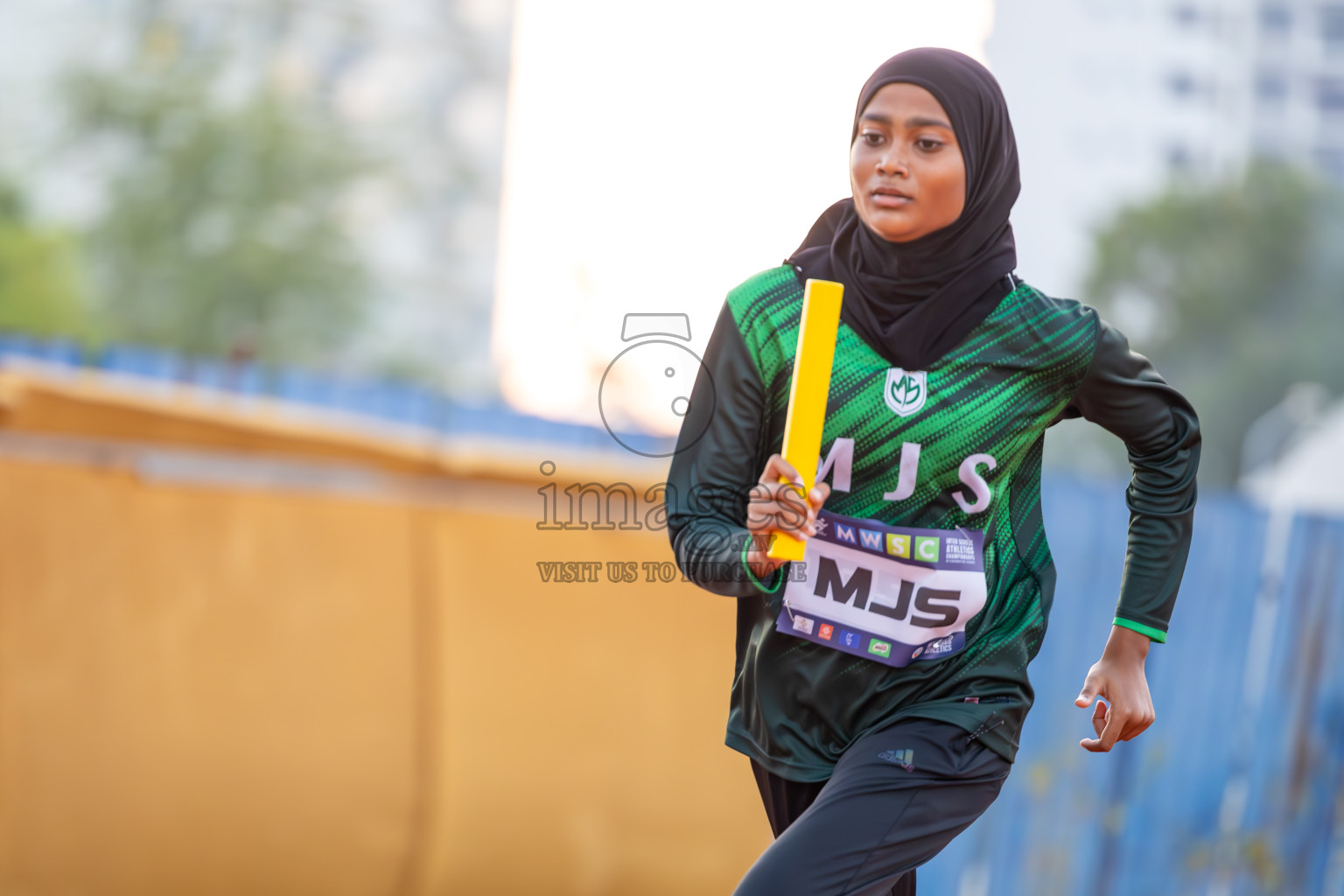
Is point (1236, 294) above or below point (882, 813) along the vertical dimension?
above

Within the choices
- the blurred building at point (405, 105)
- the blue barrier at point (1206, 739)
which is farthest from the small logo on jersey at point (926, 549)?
the blurred building at point (405, 105)

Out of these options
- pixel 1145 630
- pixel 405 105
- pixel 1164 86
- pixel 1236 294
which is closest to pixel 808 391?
pixel 1145 630

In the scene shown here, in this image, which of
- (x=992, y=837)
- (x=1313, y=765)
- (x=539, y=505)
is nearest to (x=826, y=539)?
(x=539, y=505)

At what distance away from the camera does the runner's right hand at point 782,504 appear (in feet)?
7.38

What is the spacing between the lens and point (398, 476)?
4891 mm

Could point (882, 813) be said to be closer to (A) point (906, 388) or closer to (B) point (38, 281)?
(A) point (906, 388)

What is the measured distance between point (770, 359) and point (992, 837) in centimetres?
353

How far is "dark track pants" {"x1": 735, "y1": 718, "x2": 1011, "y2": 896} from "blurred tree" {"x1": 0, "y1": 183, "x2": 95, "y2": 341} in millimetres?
44068

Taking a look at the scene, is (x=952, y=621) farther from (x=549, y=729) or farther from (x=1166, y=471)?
(x=549, y=729)

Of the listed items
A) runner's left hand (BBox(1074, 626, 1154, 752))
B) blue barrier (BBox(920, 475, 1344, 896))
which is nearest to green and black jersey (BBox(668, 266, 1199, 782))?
runner's left hand (BBox(1074, 626, 1154, 752))

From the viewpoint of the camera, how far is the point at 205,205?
43.0m

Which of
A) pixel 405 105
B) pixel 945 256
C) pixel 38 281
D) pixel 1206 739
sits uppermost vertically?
pixel 405 105

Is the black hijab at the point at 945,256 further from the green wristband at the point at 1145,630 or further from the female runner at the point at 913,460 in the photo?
the green wristband at the point at 1145,630

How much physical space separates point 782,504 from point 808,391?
0.67 feet
